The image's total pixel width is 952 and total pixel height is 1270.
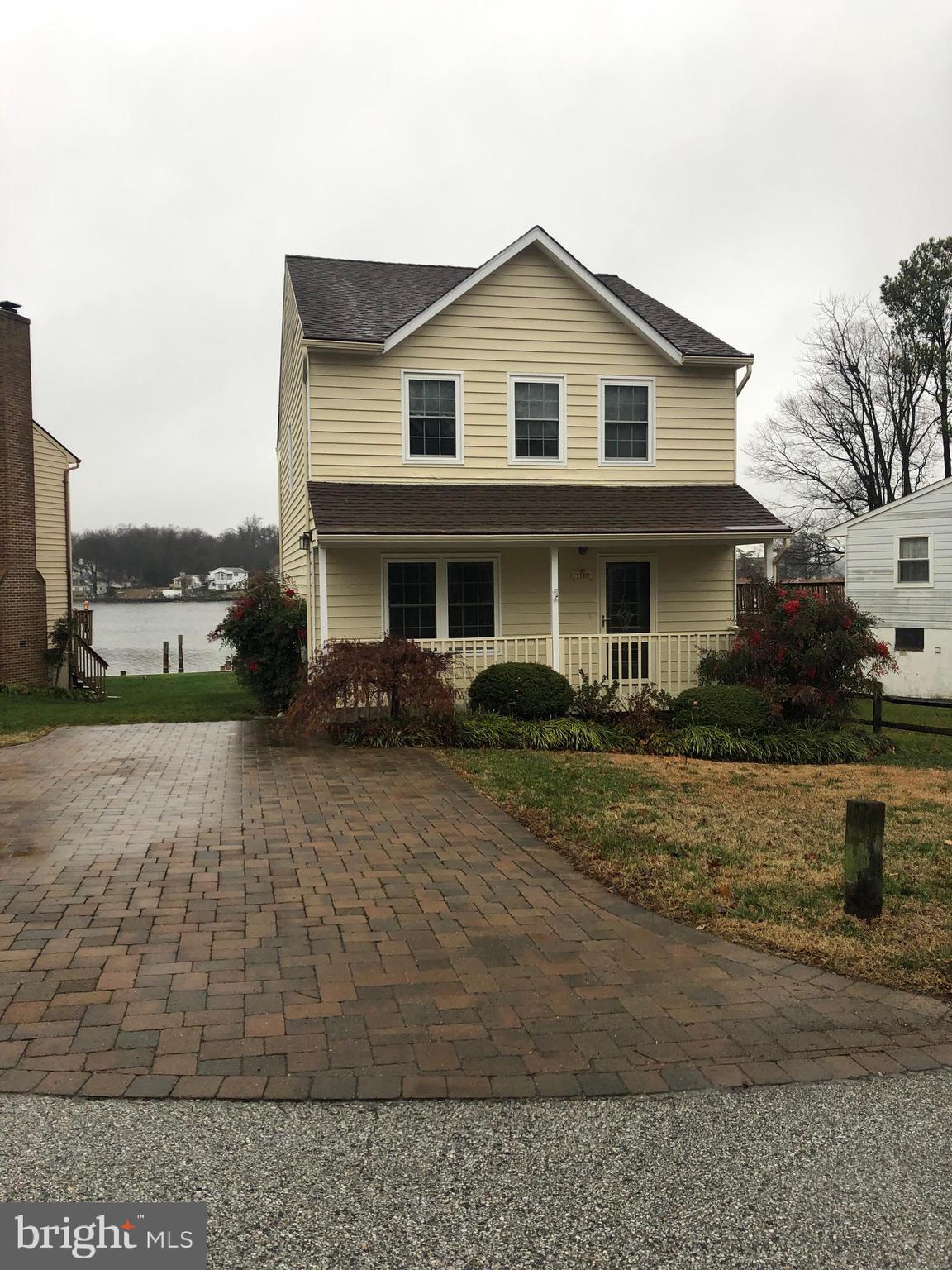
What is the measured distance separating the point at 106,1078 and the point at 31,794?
6.29 m

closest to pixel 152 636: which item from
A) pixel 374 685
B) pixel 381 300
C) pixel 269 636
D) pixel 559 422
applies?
pixel 269 636

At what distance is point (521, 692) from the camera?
43.5 feet

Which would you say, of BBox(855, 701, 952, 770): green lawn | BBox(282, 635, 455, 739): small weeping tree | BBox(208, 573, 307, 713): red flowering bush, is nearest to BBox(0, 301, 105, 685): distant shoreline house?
BBox(208, 573, 307, 713): red flowering bush

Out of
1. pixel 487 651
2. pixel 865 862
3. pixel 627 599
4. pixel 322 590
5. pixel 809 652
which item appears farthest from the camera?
pixel 627 599

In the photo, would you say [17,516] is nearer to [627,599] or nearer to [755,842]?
[627,599]

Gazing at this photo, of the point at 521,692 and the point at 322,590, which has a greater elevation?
the point at 322,590

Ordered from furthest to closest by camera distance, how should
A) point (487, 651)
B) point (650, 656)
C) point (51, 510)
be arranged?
point (51, 510), point (650, 656), point (487, 651)

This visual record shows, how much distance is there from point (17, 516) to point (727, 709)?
16578 mm

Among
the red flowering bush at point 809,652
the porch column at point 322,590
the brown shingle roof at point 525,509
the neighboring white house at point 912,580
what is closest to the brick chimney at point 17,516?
the brown shingle roof at point 525,509

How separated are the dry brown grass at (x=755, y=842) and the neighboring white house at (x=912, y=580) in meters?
14.9

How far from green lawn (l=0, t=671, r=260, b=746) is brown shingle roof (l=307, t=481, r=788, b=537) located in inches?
174

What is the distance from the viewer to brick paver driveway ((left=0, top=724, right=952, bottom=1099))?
374 centimetres

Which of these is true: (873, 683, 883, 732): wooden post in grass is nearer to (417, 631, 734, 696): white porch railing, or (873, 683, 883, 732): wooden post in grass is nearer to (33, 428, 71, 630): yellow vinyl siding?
(417, 631, 734, 696): white porch railing

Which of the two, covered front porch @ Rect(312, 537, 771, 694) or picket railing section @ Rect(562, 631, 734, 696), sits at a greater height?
covered front porch @ Rect(312, 537, 771, 694)
